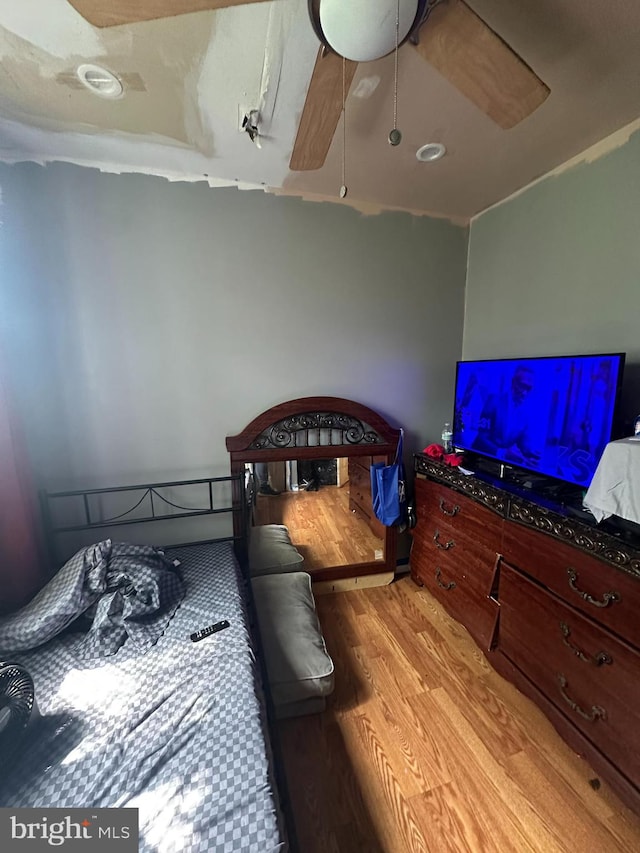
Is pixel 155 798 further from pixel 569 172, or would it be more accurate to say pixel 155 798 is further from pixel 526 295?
pixel 569 172

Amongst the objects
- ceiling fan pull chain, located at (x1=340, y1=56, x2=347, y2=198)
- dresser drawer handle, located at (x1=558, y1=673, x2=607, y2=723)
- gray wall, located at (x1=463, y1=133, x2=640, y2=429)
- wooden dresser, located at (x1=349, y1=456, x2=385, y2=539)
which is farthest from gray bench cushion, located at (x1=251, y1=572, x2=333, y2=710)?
ceiling fan pull chain, located at (x1=340, y1=56, x2=347, y2=198)

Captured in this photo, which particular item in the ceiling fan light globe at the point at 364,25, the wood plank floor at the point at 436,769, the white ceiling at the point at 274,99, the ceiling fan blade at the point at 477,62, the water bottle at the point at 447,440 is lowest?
the wood plank floor at the point at 436,769

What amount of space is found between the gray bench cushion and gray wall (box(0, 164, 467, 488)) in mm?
800

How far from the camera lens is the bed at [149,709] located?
0.75 m

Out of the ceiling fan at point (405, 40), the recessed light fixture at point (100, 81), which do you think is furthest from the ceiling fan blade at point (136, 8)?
the recessed light fixture at point (100, 81)

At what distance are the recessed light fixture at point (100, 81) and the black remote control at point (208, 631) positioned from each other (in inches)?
79.7

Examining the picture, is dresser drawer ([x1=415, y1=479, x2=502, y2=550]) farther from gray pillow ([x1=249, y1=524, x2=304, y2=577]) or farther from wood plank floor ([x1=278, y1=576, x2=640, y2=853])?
gray pillow ([x1=249, y1=524, x2=304, y2=577])

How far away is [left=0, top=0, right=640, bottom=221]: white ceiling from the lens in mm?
939

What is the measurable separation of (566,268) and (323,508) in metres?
1.89

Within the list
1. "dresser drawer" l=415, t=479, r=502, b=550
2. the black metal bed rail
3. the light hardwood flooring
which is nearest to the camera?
"dresser drawer" l=415, t=479, r=502, b=550

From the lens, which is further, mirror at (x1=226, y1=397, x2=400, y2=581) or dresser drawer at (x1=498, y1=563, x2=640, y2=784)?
mirror at (x1=226, y1=397, x2=400, y2=581)

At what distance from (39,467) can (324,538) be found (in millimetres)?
1674

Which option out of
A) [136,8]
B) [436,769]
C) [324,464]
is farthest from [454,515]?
[136,8]

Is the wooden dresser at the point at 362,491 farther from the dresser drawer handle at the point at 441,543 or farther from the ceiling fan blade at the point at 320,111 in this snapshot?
the ceiling fan blade at the point at 320,111
